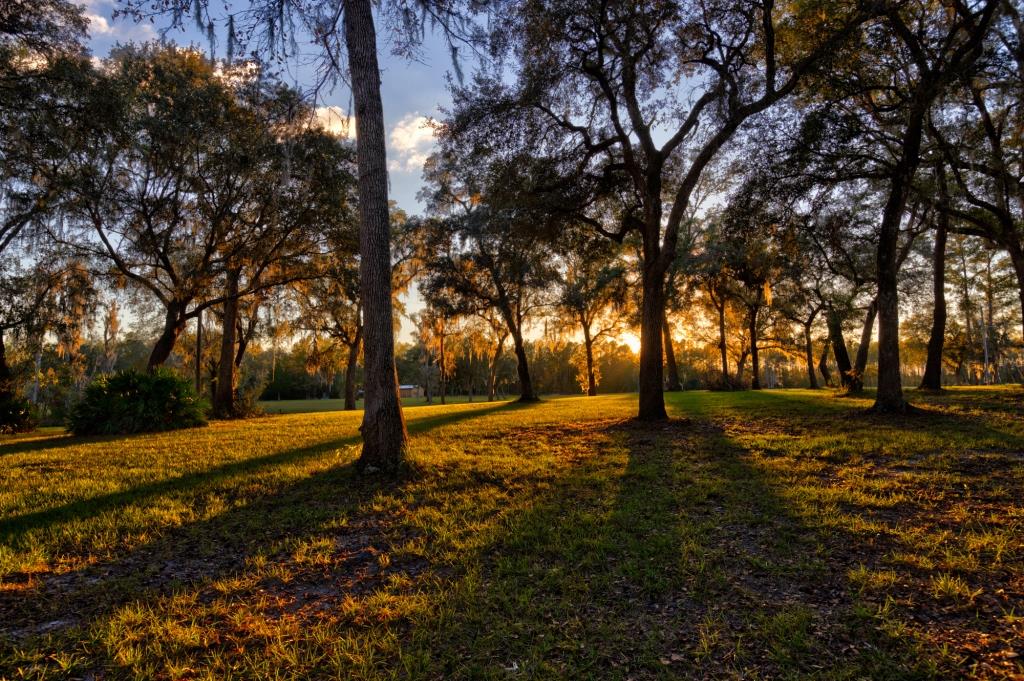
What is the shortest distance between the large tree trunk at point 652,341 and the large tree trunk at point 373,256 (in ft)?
20.7

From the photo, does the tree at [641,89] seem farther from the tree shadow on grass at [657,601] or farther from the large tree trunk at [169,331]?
the large tree trunk at [169,331]

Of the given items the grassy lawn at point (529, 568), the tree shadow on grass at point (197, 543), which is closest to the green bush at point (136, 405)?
the grassy lawn at point (529, 568)

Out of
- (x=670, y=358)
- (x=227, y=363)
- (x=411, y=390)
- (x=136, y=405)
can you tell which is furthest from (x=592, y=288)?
(x=411, y=390)

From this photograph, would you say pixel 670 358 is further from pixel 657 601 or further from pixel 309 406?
pixel 309 406

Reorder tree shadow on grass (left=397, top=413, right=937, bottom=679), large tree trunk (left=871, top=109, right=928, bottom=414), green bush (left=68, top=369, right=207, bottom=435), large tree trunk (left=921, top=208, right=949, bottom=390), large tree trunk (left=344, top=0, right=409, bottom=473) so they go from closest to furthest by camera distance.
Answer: tree shadow on grass (left=397, top=413, right=937, bottom=679)
large tree trunk (left=344, top=0, right=409, bottom=473)
large tree trunk (left=871, top=109, right=928, bottom=414)
green bush (left=68, top=369, right=207, bottom=435)
large tree trunk (left=921, top=208, right=949, bottom=390)

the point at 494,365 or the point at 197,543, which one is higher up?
the point at 494,365

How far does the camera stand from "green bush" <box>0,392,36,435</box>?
44.3 feet

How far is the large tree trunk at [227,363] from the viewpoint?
54.6 ft

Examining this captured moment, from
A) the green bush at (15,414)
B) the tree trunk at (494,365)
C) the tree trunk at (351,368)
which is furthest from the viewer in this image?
the tree trunk at (494,365)

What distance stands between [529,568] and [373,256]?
466 centimetres

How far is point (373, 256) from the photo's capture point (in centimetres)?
639

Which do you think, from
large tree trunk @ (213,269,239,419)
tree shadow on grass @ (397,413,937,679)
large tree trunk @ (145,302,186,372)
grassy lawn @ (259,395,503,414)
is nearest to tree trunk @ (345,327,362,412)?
grassy lawn @ (259,395,503,414)

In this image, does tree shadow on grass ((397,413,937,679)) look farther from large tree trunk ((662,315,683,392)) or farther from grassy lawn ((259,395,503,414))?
large tree trunk ((662,315,683,392))

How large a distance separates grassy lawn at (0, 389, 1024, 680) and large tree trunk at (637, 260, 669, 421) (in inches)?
146
